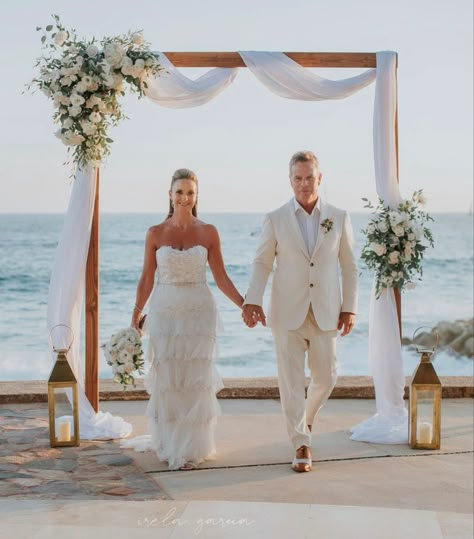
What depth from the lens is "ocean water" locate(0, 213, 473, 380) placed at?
21.2 metres

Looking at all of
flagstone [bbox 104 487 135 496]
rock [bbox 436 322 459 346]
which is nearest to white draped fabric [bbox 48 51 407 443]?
flagstone [bbox 104 487 135 496]

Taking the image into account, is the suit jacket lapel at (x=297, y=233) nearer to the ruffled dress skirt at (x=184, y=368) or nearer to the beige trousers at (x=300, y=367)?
the beige trousers at (x=300, y=367)

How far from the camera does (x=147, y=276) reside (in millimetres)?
6070

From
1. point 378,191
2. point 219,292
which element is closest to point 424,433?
point 378,191

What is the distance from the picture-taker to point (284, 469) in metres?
5.76

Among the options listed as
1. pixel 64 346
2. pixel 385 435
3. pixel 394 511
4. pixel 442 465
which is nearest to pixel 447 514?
pixel 394 511

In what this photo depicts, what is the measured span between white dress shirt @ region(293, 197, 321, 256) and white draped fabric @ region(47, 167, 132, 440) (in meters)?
1.50

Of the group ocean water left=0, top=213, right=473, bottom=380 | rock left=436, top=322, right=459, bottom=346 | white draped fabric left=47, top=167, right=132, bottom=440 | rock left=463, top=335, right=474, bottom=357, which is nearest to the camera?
white draped fabric left=47, top=167, right=132, bottom=440

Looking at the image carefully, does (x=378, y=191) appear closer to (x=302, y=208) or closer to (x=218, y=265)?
(x=302, y=208)

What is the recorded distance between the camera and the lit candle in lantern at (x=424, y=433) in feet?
20.6

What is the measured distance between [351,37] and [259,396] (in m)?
18.2

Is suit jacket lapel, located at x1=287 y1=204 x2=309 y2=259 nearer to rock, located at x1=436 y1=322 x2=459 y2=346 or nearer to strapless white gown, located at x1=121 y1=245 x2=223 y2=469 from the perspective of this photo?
strapless white gown, located at x1=121 y1=245 x2=223 y2=469

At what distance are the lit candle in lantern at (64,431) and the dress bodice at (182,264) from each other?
1.15 meters

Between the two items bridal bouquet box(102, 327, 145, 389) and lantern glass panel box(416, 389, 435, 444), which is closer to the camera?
bridal bouquet box(102, 327, 145, 389)
